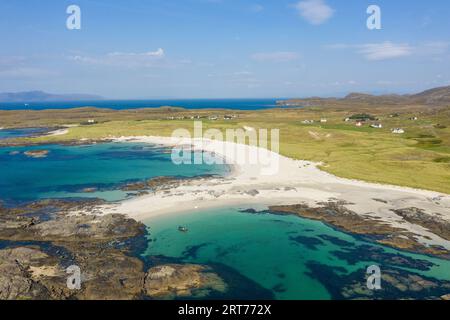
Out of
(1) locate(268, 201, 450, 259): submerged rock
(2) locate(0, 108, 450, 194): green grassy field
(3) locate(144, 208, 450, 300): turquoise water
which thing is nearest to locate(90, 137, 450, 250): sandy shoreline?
(1) locate(268, 201, 450, 259): submerged rock

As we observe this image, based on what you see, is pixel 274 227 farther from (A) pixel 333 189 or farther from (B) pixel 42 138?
(B) pixel 42 138

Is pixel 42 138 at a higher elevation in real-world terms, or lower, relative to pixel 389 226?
higher

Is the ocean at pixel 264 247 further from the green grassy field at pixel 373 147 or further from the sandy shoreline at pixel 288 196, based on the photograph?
the green grassy field at pixel 373 147

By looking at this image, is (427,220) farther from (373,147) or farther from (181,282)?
(373,147)

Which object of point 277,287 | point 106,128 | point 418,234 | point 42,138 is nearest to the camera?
point 277,287

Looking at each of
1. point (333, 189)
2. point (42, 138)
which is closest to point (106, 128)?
point (42, 138)

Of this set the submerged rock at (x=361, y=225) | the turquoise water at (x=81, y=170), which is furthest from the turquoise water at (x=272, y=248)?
the turquoise water at (x=81, y=170)
